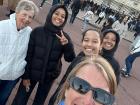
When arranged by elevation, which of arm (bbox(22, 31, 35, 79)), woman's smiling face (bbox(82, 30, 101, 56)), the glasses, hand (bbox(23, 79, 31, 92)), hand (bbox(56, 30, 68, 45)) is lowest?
hand (bbox(23, 79, 31, 92))

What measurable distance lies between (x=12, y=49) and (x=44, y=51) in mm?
457

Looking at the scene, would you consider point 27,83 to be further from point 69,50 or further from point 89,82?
point 89,82

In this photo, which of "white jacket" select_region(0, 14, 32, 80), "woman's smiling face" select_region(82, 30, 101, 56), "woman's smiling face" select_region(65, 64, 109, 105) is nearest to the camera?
"woman's smiling face" select_region(65, 64, 109, 105)

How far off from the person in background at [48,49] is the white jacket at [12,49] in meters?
0.11

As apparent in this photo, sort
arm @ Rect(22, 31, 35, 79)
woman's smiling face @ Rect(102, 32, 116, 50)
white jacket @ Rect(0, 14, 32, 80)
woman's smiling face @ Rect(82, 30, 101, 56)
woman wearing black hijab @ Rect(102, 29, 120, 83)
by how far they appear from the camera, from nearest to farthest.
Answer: woman's smiling face @ Rect(82, 30, 101, 56)
white jacket @ Rect(0, 14, 32, 80)
arm @ Rect(22, 31, 35, 79)
woman wearing black hijab @ Rect(102, 29, 120, 83)
woman's smiling face @ Rect(102, 32, 116, 50)

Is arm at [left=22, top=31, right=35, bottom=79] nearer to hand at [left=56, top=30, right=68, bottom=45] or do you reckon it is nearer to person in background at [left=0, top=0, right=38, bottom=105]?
person in background at [left=0, top=0, right=38, bottom=105]

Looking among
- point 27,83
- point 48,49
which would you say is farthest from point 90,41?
point 27,83

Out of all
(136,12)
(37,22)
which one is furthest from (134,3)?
(37,22)

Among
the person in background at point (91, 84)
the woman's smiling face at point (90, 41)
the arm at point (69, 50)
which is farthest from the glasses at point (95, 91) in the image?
the arm at point (69, 50)

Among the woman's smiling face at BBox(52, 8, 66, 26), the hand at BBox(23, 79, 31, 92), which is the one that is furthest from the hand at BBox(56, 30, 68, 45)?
the hand at BBox(23, 79, 31, 92)

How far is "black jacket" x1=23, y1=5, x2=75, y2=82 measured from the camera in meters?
4.70

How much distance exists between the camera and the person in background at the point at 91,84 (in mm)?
1889

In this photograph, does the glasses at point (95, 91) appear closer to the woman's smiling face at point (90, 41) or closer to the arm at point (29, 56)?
the woman's smiling face at point (90, 41)

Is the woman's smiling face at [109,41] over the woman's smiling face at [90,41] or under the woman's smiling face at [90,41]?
under
